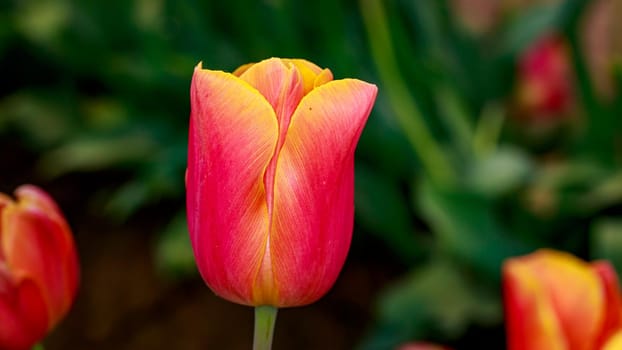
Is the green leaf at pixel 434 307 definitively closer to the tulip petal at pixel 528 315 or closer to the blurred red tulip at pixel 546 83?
the blurred red tulip at pixel 546 83

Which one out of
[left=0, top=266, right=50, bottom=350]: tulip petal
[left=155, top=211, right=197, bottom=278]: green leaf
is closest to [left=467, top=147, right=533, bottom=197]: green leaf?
[left=155, top=211, right=197, bottom=278]: green leaf

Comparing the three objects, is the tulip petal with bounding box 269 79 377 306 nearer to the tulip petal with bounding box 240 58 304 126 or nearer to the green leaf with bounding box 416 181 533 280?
the tulip petal with bounding box 240 58 304 126

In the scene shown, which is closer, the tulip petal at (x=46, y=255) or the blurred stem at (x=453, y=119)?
the tulip petal at (x=46, y=255)

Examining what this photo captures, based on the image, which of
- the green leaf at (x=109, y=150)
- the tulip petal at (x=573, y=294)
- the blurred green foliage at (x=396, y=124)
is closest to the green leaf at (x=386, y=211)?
the blurred green foliage at (x=396, y=124)

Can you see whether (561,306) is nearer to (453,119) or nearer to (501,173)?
(501,173)

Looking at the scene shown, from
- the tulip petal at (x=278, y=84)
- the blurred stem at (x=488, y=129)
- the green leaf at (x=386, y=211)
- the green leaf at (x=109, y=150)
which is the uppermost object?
the tulip petal at (x=278, y=84)
